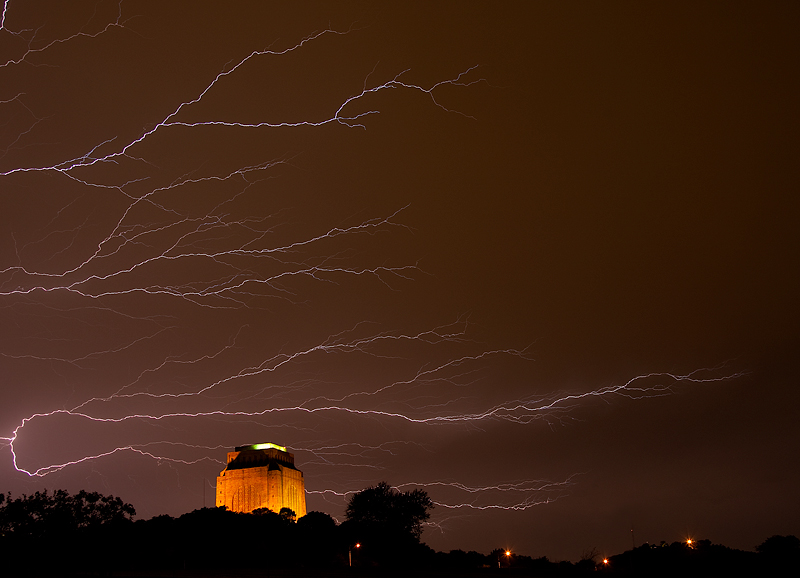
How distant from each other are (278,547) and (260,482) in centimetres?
3473

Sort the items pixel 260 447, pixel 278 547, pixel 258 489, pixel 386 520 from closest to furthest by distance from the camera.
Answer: pixel 278 547 < pixel 386 520 < pixel 258 489 < pixel 260 447

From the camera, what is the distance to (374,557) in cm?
4275

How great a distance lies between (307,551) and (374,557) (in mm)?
4752

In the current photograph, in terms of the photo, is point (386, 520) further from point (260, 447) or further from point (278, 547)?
point (260, 447)

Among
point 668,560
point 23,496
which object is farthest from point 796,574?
point 23,496

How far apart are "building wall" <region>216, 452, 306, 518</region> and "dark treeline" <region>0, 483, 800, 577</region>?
62.8ft

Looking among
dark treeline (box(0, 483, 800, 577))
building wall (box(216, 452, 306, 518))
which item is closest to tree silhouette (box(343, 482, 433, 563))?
dark treeline (box(0, 483, 800, 577))

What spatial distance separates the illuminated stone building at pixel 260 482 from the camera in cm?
7225

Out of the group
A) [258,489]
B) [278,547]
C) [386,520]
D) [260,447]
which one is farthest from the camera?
[260,447]

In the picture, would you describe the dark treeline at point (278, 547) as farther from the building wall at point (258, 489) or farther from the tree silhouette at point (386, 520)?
the building wall at point (258, 489)

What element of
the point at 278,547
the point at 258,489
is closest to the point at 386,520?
the point at 278,547

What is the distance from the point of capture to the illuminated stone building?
237 feet

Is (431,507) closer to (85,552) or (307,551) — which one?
(307,551)

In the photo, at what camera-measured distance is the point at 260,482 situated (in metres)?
73.2
